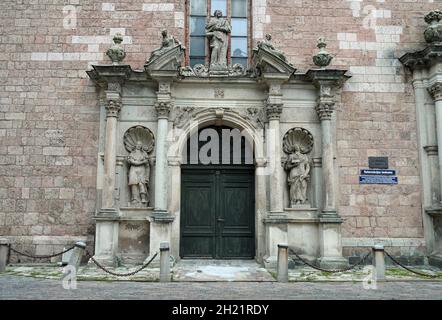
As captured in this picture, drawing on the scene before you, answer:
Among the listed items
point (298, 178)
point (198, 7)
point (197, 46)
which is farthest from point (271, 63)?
point (198, 7)

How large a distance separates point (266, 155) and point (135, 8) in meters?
5.12

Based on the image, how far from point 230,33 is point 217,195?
429 centimetres

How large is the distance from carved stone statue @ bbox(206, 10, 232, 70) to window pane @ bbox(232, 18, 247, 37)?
72cm

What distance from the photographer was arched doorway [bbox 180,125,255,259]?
10.5 m

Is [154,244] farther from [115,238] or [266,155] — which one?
[266,155]

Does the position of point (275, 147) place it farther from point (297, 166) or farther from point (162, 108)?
point (162, 108)

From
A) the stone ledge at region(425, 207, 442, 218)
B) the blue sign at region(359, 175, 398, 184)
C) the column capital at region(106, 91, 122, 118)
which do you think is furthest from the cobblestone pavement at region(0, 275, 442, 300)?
the column capital at region(106, 91, 122, 118)

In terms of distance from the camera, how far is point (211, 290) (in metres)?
7.00

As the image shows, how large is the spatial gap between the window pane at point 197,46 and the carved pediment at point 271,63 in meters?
1.76

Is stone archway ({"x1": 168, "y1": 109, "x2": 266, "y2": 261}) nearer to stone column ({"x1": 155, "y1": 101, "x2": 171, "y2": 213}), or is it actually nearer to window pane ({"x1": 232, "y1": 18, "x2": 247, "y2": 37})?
stone column ({"x1": 155, "y1": 101, "x2": 171, "y2": 213})
